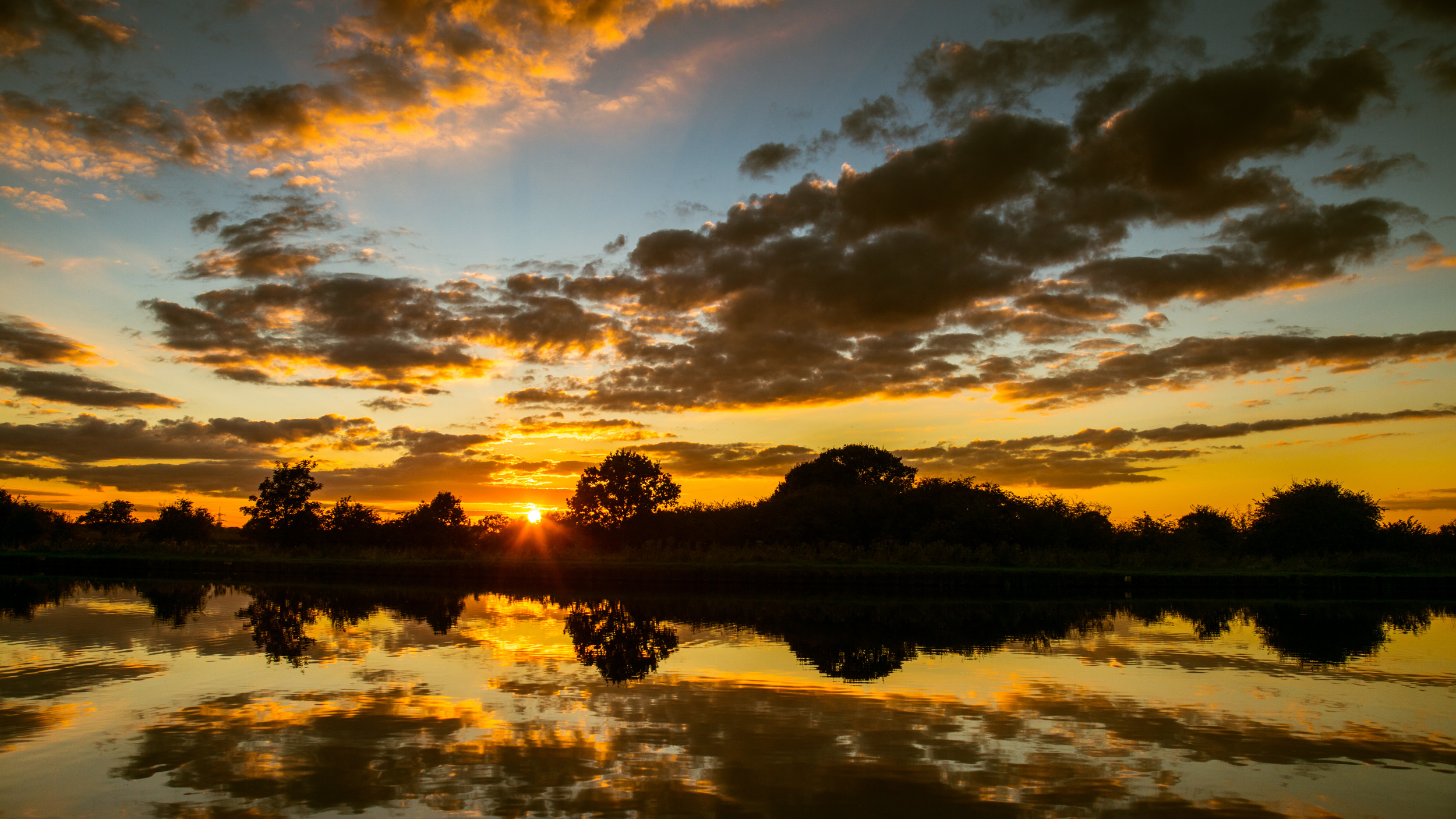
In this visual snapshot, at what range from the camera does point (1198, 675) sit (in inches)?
516

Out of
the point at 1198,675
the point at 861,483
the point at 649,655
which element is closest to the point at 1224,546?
the point at 861,483

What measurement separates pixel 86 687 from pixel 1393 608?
35957 mm

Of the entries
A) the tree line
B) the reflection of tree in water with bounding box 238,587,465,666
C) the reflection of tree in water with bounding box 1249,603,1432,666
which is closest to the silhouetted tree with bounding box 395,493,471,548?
the tree line

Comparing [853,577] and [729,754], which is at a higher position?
[853,577]

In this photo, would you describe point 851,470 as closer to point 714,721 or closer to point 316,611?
point 316,611

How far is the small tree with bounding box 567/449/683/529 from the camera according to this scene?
6669 cm

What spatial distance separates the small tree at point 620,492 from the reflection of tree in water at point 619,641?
42.5 m

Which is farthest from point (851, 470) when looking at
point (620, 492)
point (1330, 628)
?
point (1330, 628)

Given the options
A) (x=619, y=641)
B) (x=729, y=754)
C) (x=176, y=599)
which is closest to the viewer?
(x=729, y=754)

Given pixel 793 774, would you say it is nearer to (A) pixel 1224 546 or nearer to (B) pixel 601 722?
(B) pixel 601 722

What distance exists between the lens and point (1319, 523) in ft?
164

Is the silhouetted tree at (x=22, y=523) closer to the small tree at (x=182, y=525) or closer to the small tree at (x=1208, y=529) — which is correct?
the small tree at (x=182, y=525)

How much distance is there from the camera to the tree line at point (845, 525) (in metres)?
43.4

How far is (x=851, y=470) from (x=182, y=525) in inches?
2547
